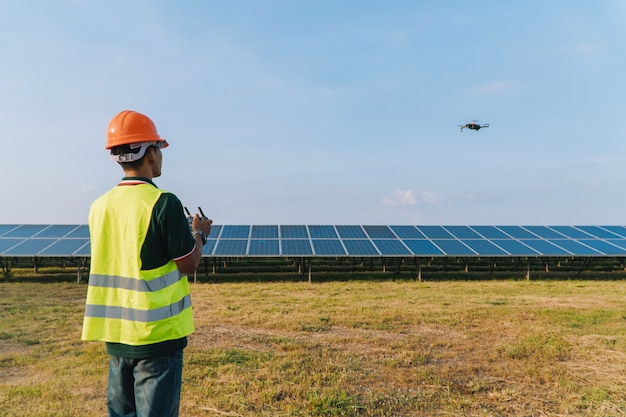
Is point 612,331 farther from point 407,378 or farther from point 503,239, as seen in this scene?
point 503,239

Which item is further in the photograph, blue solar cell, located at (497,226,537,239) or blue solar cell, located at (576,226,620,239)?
blue solar cell, located at (576,226,620,239)

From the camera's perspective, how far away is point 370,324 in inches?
414

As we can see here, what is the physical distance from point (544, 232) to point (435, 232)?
6.99 m

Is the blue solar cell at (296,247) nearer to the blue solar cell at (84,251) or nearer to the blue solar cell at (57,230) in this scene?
the blue solar cell at (84,251)

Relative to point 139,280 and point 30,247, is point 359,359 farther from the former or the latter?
point 30,247

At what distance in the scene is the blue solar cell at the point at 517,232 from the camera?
24.3 meters

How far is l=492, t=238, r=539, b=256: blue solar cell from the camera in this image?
2098 cm

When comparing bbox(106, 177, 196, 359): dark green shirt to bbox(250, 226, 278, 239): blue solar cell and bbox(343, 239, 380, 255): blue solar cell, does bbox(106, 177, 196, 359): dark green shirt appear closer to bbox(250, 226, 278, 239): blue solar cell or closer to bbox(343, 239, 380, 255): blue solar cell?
bbox(343, 239, 380, 255): blue solar cell

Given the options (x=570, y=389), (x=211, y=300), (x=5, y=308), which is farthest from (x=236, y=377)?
(x=5, y=308)

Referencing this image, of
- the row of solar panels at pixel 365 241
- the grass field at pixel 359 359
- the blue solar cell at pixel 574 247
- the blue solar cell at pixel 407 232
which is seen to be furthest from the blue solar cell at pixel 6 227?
the blue solar cell at pixel 574 247

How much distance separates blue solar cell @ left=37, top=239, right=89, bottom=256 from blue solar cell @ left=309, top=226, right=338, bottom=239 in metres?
11.7

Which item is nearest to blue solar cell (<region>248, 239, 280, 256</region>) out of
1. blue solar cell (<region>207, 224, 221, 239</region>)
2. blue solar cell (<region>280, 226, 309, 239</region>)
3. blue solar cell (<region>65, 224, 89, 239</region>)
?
blue solar cell (<region>280, 226, 309, 239</region>)

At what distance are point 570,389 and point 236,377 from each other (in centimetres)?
507

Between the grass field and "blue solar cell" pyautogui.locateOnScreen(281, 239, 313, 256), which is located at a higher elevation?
"blue solar cell" pyautogui.locateOnScreen(281, 239, 313, 256)
